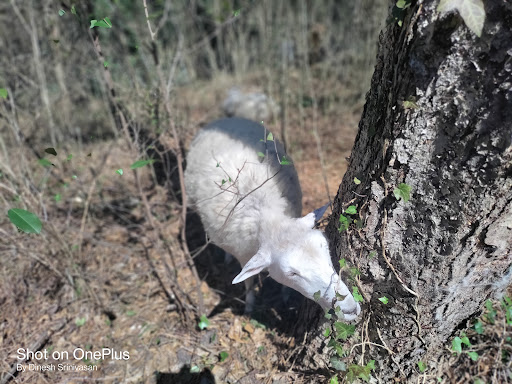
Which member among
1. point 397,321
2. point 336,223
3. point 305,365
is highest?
point 336,223

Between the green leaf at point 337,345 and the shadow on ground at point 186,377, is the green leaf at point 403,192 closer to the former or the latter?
the green leaf at point 337,345

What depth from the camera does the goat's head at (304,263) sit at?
190cm

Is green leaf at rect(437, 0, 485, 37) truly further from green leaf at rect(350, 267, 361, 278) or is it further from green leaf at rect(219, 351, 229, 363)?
green leaf at rect(219, 351, 229, 363)

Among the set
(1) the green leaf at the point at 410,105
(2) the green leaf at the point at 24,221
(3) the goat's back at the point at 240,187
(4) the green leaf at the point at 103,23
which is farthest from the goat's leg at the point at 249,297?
(4) the green leaf at the point at 103,23

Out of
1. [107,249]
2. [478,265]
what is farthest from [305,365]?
[107,249]

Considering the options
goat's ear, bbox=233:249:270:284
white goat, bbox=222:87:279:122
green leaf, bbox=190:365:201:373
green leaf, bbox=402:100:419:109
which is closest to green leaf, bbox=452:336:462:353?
goat's ear, bbox=233:249:270:284

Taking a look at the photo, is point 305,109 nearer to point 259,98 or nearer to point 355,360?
point 259,98

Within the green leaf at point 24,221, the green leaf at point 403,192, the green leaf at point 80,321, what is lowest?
the green leaf at point 80,321

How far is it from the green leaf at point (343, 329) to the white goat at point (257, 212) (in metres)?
0.05

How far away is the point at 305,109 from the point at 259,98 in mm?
1043

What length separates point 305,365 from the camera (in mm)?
2271

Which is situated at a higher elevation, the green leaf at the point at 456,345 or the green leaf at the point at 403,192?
the green leaf at the point at 403,192

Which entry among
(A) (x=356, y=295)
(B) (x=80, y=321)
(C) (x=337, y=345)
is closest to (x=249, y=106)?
(B) (x=80, y=321)

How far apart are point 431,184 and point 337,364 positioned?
127 cm
